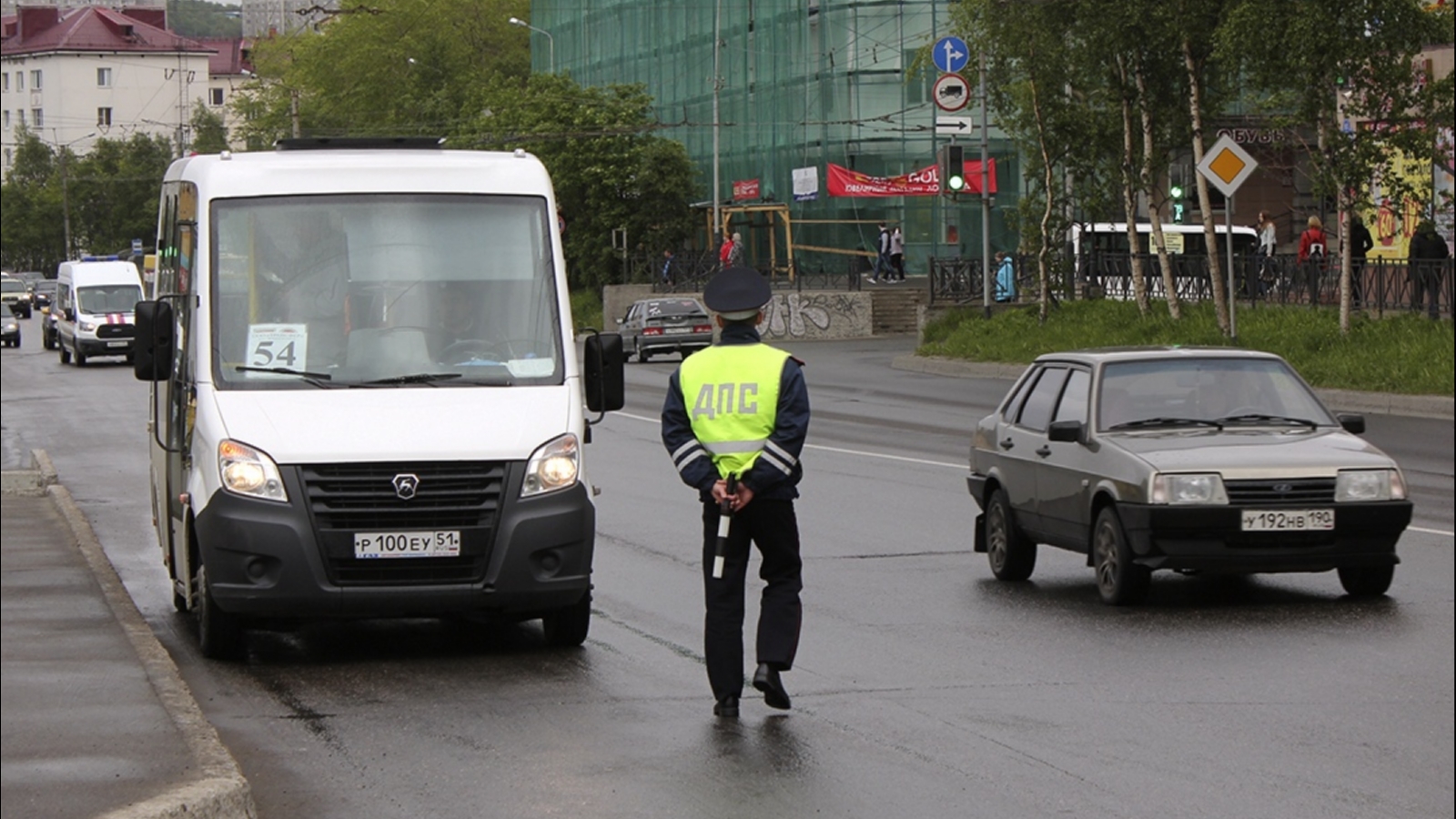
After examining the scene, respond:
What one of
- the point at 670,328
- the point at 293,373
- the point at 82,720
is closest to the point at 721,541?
the point at 293,373

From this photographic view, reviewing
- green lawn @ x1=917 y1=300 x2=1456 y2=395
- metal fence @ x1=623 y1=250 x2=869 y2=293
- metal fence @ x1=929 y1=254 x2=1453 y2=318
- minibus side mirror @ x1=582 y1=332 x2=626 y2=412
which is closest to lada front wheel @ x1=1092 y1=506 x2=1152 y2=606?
minibus side mirror @ x1=582 y1=332 x2=626 y2=412

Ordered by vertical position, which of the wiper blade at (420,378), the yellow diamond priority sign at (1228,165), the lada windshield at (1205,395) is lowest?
the lada windshield at (1205,395)

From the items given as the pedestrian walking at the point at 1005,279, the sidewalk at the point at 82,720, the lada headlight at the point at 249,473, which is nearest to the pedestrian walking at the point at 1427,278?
the pedestrian walking at the point at 1005,279

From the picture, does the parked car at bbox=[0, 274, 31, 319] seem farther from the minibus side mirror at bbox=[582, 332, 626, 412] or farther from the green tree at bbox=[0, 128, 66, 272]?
the minibus side mirror at bbox=[582, 332, 626, 412]

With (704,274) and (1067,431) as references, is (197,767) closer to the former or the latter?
(1067,431)

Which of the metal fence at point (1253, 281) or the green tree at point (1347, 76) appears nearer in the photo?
the green tree at point (1347, 76)

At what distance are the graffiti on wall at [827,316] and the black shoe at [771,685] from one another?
4848 cm

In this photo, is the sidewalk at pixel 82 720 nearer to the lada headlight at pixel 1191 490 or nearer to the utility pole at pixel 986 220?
the lada headlight at pixel 1191 490

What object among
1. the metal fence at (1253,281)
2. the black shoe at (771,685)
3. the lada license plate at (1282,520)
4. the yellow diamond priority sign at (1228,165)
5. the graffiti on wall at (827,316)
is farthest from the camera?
the graffiti on wall at (827,316)

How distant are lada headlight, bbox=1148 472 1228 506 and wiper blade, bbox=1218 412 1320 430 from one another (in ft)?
2.73

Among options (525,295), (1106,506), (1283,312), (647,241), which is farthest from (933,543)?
(647,241)

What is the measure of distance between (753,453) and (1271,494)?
154 inches

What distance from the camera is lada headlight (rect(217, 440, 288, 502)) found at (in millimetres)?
10219

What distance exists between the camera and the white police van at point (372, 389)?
10211mm
